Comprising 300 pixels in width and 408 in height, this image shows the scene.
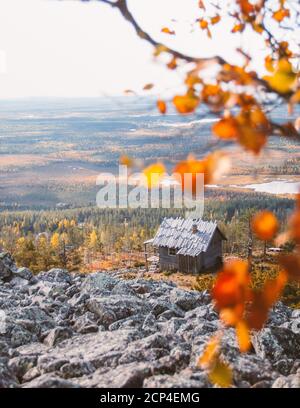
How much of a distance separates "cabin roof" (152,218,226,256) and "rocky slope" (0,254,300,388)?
26.9 m

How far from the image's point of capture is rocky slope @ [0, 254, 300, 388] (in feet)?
19.8

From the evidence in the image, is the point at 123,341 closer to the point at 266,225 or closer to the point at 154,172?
the point at 154,172

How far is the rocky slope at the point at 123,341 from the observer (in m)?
6.03

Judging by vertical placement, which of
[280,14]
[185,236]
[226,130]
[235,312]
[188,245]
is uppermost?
[280,14]

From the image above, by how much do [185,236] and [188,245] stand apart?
4.15ft

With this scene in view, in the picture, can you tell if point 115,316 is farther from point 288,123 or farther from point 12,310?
point 288,123

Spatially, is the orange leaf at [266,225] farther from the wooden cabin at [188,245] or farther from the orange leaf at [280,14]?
the wooden cabin at [188,245]

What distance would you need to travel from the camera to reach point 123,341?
24.2 feet

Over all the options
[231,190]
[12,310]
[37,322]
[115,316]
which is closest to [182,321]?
[115,316]

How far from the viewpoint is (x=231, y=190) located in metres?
187

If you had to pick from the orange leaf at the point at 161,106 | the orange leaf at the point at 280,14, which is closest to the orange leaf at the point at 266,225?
the orange leaf at the point at 161,106

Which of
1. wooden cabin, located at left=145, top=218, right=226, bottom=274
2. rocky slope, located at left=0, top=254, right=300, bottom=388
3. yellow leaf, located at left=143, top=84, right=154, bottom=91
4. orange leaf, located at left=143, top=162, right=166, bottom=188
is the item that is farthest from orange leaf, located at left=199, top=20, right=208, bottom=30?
wooden cabin, located at left=145, top=218, right=226, bottom=274

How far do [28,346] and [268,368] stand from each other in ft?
11.7

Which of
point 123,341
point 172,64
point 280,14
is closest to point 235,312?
point 172,64
